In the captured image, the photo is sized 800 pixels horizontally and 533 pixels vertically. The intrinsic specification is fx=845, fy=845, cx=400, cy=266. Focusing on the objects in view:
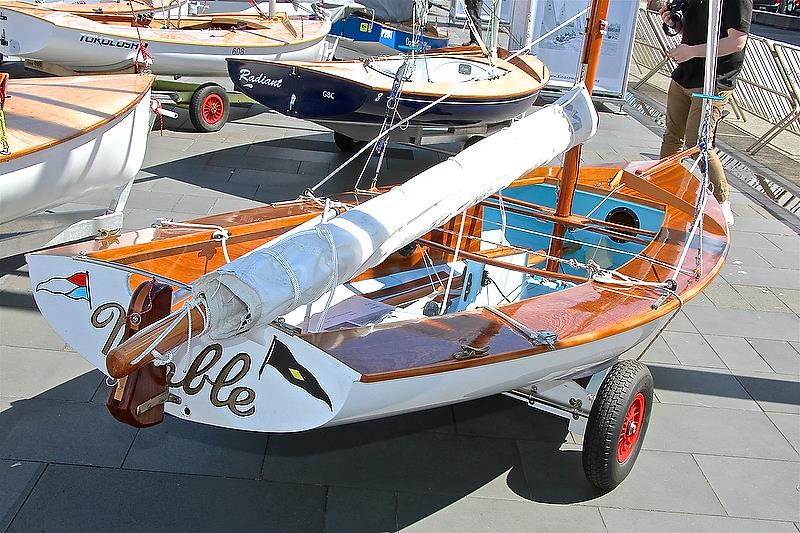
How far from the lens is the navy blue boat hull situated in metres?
6.84

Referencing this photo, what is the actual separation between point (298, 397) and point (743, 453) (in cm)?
236

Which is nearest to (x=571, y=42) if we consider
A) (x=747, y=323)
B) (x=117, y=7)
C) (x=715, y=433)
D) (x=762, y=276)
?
(x=117, y=7)

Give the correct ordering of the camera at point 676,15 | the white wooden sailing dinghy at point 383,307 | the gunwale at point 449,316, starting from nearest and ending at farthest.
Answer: the white wooden sailing dinghy at point 383,307
the gunwale at point 449,316
the camera at point 676,15

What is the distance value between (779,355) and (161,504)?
361cm

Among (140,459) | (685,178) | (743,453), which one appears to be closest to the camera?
(140,459)

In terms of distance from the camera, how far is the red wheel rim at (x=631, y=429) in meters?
3.55

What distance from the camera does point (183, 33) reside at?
28.3 ft

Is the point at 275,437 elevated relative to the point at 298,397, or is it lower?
lower

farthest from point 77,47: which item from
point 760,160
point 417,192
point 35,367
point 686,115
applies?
point 760,160

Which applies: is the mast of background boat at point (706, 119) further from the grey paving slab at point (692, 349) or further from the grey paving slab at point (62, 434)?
the grey paving slab at point (62, 434)

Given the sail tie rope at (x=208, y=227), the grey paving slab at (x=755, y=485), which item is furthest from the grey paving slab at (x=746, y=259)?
the sail tie rope at (x=208, y=227)

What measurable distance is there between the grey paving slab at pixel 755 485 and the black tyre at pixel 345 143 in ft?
17.1

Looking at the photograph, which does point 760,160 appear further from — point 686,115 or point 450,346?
point 450,346

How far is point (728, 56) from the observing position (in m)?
6.49
